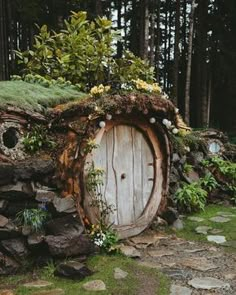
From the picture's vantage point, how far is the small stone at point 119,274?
174 inches

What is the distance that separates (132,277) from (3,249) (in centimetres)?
140

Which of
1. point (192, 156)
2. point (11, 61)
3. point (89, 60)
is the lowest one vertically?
point (192, 156)

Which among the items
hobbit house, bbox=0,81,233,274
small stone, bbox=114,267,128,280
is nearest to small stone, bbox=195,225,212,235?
hobbit house, bbox=0,81,233,274

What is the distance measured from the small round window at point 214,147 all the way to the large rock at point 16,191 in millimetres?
5076

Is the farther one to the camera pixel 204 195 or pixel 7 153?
pixel 204 195

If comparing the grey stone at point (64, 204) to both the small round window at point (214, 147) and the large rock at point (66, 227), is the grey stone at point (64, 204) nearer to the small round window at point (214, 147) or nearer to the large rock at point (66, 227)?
the large rock at point (66, 227)

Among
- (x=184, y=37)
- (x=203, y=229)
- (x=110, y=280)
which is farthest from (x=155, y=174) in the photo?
(x=184, y=37)

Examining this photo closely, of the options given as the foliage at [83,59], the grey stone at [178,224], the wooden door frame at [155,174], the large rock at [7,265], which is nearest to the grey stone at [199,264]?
the wooden door frame at [155,174]

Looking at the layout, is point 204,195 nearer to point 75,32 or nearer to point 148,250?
point 148,250

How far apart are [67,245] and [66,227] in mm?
239

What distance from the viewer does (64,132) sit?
5.46 m

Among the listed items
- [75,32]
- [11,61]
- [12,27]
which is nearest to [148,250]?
[75,32]

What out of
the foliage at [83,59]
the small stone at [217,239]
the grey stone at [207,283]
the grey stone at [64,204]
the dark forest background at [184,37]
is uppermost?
the dark forest background at [184,37]

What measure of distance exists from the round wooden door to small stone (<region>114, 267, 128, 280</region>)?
3.88 feet
